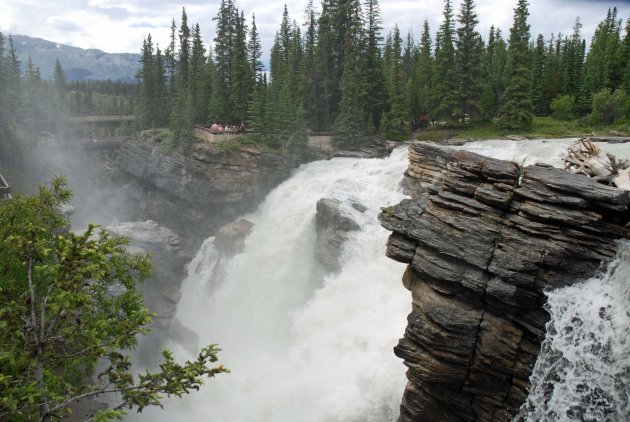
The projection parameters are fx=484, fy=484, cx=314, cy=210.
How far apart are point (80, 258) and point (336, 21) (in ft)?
177

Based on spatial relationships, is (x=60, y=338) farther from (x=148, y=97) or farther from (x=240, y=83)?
(x=148, y=97)

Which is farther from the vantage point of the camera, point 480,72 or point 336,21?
point 336,21

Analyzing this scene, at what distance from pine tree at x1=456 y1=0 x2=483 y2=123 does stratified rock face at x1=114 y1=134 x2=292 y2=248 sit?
67.7ft

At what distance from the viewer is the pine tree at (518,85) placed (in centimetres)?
4703

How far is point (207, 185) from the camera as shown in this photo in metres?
46.0

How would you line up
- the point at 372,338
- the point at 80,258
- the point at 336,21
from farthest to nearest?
the point at 336,21
the point at 372,338
the point at 80,258

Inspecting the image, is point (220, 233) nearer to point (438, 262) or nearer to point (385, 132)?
point (385, 132)

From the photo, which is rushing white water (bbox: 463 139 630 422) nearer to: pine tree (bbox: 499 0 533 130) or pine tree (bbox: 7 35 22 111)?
pine tree (bbox: 499 0 533 130)

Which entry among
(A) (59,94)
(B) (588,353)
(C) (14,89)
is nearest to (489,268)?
(B) (588,353)

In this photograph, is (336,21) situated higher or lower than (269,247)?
higher

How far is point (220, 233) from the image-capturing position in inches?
1700

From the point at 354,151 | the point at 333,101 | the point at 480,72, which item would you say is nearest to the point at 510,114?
the point at 480,72

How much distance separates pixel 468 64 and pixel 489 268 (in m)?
42.0

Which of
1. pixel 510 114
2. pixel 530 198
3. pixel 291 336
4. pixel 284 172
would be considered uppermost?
pixel 510 114
